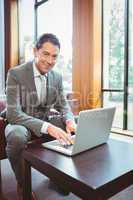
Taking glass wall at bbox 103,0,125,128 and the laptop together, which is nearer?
the laptop

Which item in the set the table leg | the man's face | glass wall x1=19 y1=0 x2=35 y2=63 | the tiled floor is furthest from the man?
glass wall x1=19 y1=0 x2=35 y2=63

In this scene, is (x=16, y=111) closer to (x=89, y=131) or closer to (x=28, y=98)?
(x=28, y=98)

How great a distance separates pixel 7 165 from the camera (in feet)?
7.89

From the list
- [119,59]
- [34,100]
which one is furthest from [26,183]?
[119,59]

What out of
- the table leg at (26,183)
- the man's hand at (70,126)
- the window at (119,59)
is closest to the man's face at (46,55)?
the man's hand at (70,126)

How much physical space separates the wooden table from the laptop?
0.04m

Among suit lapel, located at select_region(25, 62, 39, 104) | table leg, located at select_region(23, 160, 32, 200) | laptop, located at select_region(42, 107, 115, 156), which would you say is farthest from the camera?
suit lapel, located at select_region(25, 62, 39, 104)

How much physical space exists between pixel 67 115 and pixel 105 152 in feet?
2.03

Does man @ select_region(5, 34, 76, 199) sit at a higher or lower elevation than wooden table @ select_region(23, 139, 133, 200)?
higher

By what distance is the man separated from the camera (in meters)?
1.50

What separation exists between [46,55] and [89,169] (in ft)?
3.04

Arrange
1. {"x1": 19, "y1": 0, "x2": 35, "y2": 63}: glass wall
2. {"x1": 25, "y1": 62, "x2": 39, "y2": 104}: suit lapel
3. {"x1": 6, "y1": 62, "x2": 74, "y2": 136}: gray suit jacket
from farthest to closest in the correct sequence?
1. {"x1": 19, "y1": 0, "x2": 35, "y2": 63}: glass wall
2. {"x1": 25, "y1": 62, "x2": 39, "y2": 104}: suit lapel
3. {"x1": 6, "y1": 62, "x2": 74, "y2": 136}: gray suit jacket

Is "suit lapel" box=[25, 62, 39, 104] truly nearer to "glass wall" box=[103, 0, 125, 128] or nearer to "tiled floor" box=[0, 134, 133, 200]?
"tiled floor" box=[0, 134, 133, 200]

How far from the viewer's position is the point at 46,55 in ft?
5.53
